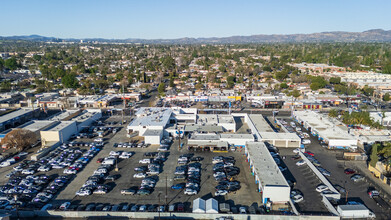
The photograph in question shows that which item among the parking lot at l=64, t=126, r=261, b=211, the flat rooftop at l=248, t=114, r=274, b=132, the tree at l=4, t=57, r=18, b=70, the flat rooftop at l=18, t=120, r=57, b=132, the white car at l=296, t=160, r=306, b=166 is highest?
the tree at l=4, t=57, r=18, b=70

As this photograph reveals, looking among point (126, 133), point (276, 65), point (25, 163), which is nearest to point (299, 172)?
point (126, 133)

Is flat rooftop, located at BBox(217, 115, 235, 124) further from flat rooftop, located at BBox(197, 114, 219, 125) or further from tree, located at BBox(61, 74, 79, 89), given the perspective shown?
tree, located at BBox(61, 74, 79, 89)

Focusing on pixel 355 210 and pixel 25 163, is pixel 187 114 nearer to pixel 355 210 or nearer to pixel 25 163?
pixel 25 163

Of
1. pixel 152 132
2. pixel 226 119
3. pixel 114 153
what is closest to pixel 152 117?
pixel 152 132

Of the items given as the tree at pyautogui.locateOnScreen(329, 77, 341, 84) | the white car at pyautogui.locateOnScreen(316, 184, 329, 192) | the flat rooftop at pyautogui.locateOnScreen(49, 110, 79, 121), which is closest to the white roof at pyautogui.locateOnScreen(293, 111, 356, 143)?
the white car at pyautogui.locateOnScreen(316, 184, 329, 192)

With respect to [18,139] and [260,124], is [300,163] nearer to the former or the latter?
[260,124]

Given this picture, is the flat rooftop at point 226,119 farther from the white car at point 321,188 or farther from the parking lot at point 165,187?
the white car at point 321,188
